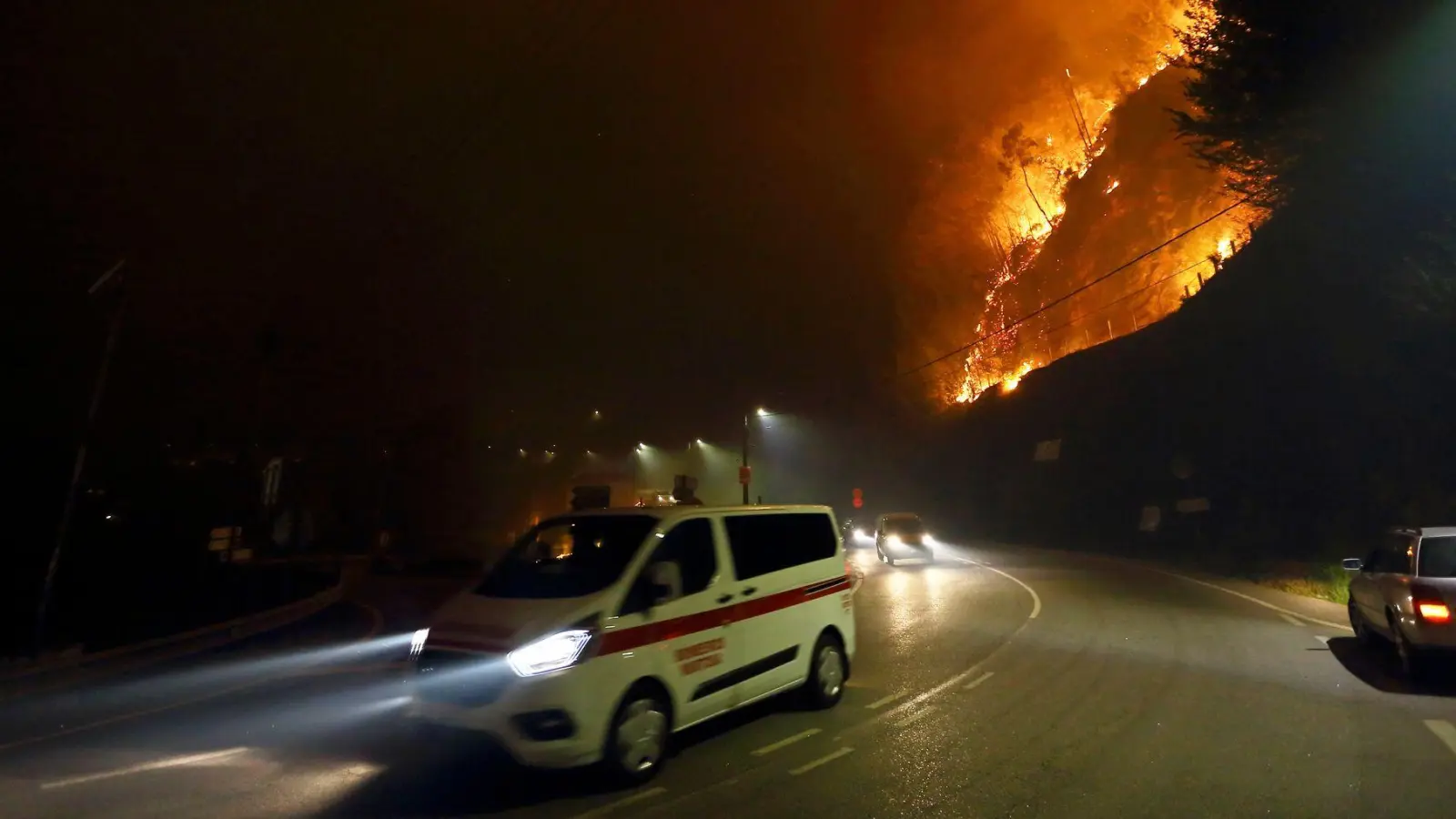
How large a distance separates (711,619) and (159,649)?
11180 millimetres

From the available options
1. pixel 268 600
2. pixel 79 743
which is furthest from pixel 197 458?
pixel 79 743

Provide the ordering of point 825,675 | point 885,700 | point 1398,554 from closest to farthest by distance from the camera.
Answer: point 825,675, point 885,700, point 1398,554

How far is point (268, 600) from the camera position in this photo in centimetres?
2248

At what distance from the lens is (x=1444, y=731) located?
7.80 meters

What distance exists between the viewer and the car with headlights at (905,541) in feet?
101

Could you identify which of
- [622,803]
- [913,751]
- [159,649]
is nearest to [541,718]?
[622,803]

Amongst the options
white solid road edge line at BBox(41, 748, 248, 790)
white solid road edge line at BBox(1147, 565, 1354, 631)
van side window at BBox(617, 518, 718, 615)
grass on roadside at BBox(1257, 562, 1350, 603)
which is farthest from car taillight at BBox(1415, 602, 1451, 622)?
white solid road edge line at BBox(41, 748, 248, 790)

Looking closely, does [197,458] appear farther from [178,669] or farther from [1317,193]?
[1317,193]

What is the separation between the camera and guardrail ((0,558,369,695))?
1216 centimetres

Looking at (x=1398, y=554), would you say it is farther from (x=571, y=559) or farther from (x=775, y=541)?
(x=571, y=559)

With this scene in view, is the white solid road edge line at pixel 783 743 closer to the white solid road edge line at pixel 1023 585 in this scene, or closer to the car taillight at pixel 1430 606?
the car taillight at pixel 1430 606

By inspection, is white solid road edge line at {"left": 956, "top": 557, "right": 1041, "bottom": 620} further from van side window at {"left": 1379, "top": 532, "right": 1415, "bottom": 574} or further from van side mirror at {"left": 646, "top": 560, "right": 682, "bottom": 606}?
van side mirror at {"left": 646, "top": 560, "right": 682, "bottom": 606}

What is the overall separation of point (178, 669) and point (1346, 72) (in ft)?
70.3

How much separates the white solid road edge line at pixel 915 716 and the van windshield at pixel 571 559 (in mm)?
2780
